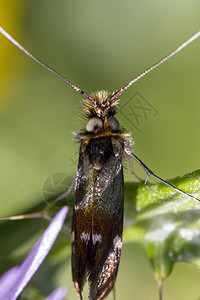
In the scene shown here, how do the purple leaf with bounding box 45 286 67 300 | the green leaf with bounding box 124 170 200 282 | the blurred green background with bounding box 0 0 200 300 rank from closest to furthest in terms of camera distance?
1. the green leaf with bounding box 124 170 200 282
2. the purple leaf with bounding box 45 286 67 300
3. the blurred green background with bounding box 0 0 200 300

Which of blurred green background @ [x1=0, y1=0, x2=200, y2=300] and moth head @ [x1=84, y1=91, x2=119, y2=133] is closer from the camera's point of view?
moth head @ [x1=84, y1=91, x2=119, y2=133]

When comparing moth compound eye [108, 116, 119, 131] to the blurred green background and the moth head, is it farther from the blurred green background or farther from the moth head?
the blurred green background

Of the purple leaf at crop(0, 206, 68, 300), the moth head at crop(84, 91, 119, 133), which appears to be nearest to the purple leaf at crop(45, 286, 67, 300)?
the purple leaf at crop(0, 206, 68, 300)

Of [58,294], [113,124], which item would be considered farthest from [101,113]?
[58,294]

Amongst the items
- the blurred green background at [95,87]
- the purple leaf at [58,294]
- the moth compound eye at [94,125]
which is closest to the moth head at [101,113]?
the moth compound eye at [94,125]

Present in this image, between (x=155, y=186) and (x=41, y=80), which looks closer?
(x=155, y=186)

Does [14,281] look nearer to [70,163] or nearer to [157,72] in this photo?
[70,163]

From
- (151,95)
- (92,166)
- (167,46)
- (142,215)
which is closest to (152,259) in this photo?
(142,215)
